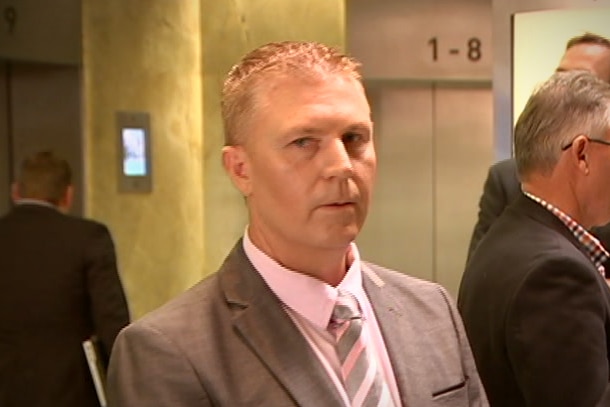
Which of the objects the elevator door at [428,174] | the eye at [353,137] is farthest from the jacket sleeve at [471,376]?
the elevator door at [428,174]

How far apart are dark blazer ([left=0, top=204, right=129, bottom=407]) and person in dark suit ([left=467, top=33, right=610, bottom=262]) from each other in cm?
161

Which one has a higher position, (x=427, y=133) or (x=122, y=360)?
(x=427, y=133)

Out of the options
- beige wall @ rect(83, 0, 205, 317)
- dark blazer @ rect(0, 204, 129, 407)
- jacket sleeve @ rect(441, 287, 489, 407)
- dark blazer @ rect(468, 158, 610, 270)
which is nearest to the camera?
jacket sleeve @ rect(441, 287, 489, 407)

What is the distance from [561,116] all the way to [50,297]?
8.18 ft

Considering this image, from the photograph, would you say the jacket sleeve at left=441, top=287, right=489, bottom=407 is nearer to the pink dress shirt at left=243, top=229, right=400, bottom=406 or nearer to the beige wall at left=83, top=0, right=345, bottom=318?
the pink dress shirt at left=243, top=229, right=400, bottom=406

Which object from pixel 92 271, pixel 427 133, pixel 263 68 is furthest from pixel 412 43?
pixel 263 68

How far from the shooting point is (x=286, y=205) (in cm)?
145

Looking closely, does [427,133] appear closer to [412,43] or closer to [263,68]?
[412,43]

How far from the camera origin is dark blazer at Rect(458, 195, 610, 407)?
74.8 inches

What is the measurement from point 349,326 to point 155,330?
318 millimetres

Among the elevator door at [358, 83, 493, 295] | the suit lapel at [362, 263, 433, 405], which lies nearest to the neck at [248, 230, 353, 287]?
the suit lapel at [362, 263, 433, 405]

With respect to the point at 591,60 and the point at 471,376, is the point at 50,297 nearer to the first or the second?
the point at 591,60

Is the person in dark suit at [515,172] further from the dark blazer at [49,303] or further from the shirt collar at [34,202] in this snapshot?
the shirt collar at [34,202]

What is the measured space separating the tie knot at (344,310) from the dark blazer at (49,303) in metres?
2.53
